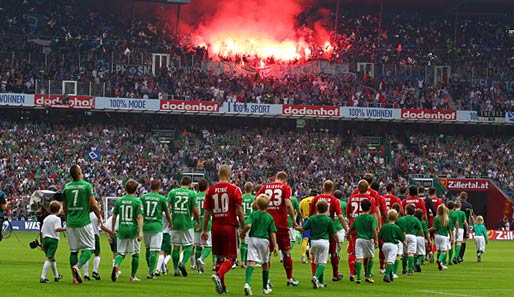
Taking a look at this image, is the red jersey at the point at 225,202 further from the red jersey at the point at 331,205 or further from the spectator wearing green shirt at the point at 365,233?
the spectator wearing green shirt at the point at 365,233

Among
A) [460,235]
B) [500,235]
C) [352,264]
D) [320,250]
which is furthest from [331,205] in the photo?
[500,235]

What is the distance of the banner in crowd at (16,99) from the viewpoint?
65.7 meters

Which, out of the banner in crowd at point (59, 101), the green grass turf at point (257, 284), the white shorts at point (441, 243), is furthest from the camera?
the banner in crowd at point (59, 101)

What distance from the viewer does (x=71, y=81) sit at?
68.1m

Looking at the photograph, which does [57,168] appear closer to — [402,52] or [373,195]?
[402,52]

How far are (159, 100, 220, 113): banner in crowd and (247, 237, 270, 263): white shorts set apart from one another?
49.4m

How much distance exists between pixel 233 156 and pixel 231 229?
48.9 m

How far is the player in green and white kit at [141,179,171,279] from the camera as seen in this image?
76.8ft

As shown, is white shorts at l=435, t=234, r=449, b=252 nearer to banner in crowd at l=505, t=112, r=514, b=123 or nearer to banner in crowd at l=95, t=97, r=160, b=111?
banner in crowd at l=95, t=97, r=160, b=111

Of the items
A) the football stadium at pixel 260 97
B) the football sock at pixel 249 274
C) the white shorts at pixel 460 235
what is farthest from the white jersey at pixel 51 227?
the football stadium at pixel 260 97

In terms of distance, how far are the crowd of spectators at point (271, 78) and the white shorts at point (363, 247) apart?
1854 inches

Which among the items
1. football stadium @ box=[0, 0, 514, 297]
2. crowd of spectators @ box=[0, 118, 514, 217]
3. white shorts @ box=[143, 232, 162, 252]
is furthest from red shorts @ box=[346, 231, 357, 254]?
crowd of spectators @ box=[0, 118, 514, 217]

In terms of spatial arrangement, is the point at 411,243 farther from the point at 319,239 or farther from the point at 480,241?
the point at 480,241

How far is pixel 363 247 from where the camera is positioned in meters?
23.2
